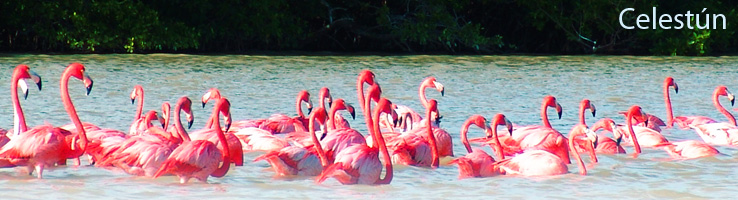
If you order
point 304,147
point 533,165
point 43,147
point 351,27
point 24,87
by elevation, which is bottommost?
point 533,165

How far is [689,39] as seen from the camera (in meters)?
25.1

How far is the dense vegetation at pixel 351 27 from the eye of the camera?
23.0 m

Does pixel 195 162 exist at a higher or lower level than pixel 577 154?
higher

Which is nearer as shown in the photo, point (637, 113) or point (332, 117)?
point (332, 117)

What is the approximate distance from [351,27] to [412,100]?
1302 centimetres

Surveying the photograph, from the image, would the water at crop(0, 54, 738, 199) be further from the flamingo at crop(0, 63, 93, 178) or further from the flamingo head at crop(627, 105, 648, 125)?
the flamingo head at crop(627, 105, 648, 125)

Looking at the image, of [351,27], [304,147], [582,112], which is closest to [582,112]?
[582,112]

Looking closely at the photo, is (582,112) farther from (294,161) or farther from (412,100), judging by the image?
(412,100)

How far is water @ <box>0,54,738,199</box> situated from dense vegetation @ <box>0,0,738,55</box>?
5.37 ft

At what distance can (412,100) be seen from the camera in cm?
1368

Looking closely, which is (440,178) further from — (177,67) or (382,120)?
(177,67)

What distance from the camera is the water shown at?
6.75 m

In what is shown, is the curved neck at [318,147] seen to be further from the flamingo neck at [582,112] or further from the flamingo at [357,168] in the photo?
the flamingo neck at [582,112]

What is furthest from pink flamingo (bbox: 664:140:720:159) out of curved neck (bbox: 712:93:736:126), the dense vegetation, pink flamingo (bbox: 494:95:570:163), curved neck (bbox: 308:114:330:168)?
the dense vegetation
